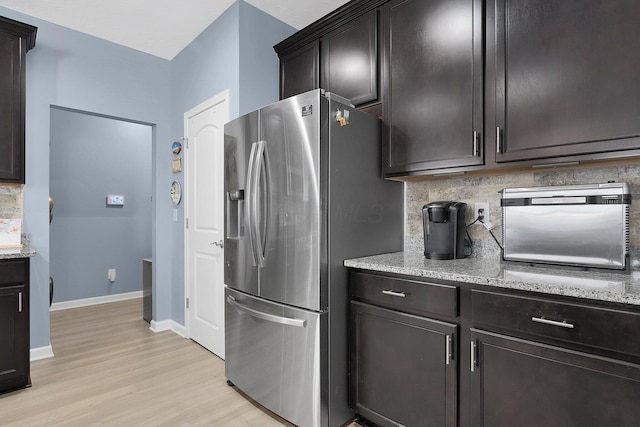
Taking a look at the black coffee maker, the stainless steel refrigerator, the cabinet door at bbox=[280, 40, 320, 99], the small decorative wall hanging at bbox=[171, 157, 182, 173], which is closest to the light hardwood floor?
the stainless steel refrigerator

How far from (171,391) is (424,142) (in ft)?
7.52

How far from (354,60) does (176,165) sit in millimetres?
2148

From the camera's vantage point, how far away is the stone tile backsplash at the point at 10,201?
2.71 meters

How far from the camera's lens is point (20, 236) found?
2.67 meters

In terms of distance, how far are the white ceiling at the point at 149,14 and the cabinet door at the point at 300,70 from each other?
38 centimetres

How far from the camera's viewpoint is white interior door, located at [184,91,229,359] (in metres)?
2.87

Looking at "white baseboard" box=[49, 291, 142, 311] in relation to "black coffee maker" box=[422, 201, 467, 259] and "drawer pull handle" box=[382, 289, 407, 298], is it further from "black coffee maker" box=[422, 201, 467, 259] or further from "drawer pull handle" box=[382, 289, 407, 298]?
"black coffee maker" box=[422, 201, 467, 259]

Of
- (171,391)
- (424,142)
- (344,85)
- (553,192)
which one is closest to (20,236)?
(171,391)

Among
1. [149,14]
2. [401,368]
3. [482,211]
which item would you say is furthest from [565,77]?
[149,14]

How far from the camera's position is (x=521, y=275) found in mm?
1451

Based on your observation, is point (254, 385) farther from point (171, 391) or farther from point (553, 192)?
point (553, 192)

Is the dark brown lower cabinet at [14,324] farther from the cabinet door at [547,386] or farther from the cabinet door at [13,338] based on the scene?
the cabinet door at [547,386]

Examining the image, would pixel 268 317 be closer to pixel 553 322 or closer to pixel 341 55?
pixel 553 322

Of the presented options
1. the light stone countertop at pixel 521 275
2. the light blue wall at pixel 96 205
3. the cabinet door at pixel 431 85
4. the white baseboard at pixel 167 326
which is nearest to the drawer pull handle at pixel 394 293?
the light stone countertop at pixel 521 275
